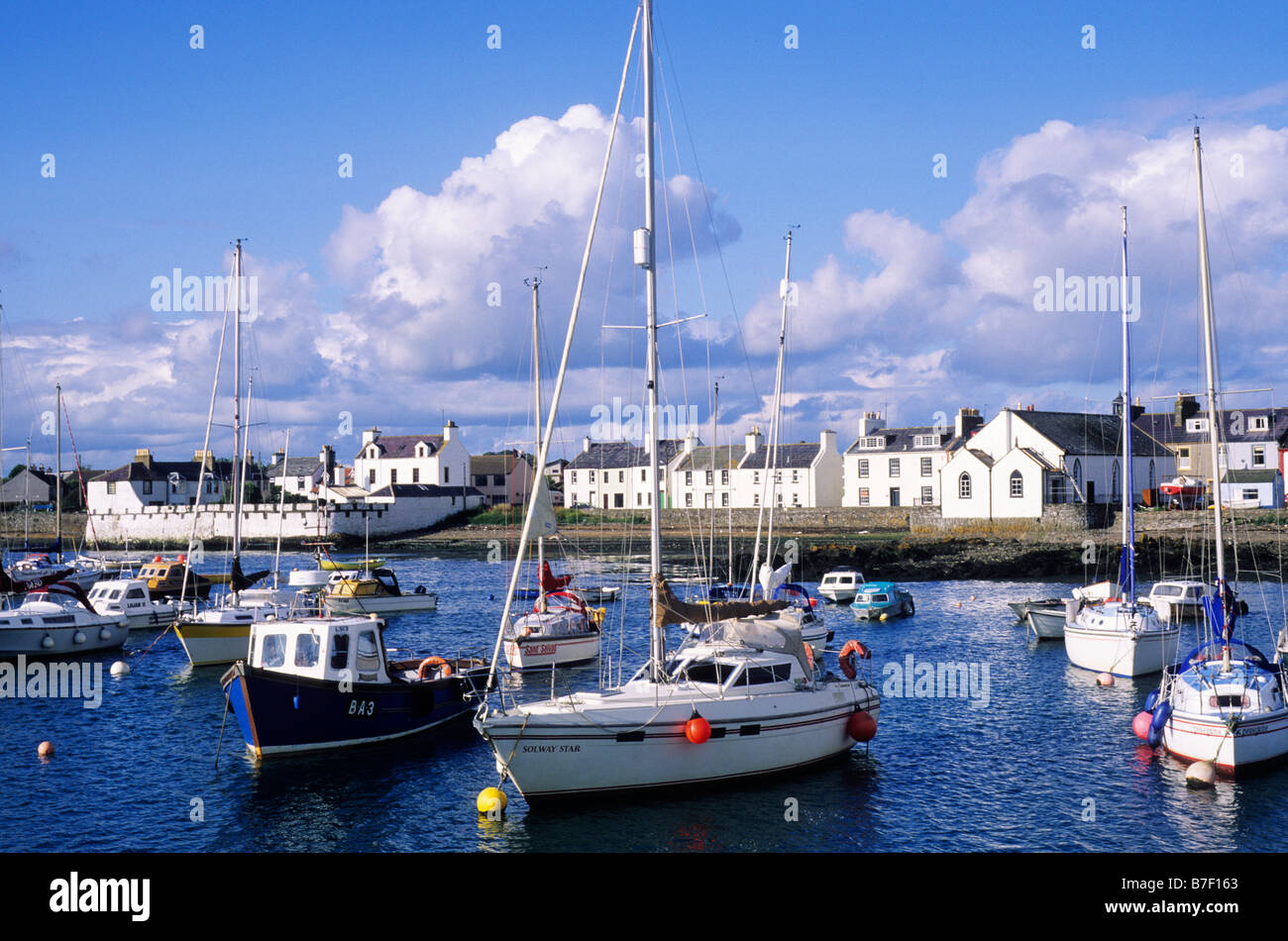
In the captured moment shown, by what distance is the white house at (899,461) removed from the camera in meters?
99.6

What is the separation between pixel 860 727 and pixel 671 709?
207 inches

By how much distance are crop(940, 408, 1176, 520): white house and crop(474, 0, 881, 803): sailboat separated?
67.2 metres

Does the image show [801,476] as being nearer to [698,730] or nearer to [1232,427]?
[1232,427]

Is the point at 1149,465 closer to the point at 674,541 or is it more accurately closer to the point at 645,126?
the point at 674,541

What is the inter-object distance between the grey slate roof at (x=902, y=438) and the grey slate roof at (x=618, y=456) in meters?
23.0

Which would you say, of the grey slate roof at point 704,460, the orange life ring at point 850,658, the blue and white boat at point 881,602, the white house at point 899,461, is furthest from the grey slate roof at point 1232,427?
the orange life ring at point 850,658

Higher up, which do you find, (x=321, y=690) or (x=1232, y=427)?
(x=1232, y=427)

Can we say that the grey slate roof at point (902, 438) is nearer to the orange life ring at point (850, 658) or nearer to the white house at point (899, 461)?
the white house at point (899, 461)

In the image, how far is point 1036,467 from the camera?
85.1 m

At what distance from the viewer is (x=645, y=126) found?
21234 millimetres

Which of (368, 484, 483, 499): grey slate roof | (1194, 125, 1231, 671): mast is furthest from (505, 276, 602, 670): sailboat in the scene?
(368, 484, 483, 499): grey slate roof

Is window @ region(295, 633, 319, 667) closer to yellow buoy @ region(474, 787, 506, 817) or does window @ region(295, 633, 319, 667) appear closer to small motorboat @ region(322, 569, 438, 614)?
yellow buoy @ region(474, 787, 506, 817)

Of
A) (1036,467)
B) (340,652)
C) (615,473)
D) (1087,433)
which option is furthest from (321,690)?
(615,473)
